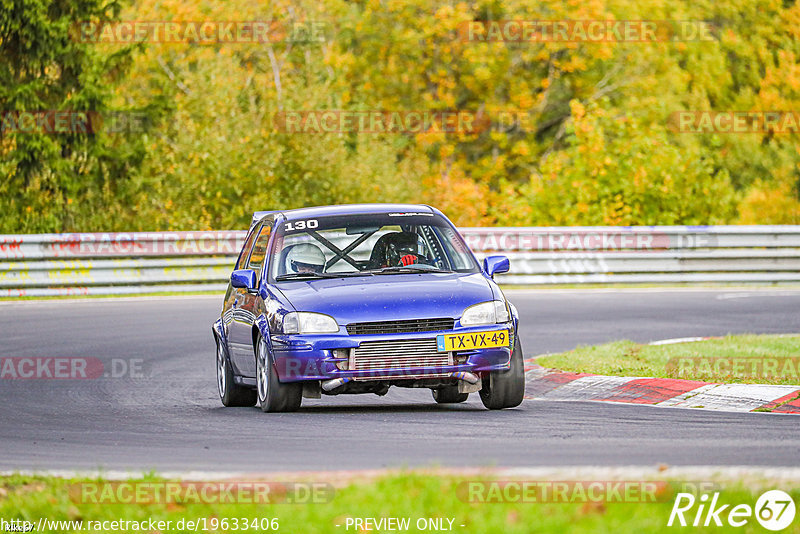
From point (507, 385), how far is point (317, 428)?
1815mm

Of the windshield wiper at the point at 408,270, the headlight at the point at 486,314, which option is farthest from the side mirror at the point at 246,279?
the headlight at the point at 486,314

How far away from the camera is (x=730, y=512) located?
650 cm

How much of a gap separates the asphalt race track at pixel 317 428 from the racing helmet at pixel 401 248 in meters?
1.21

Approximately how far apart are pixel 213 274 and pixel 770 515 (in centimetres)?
2055

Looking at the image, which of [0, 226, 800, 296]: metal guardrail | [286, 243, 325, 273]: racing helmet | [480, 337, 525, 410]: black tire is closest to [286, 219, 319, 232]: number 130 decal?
[286, 243, 325, 273]: racing helmet

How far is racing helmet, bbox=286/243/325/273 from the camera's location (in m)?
12.1

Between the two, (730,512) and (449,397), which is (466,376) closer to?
(449,397)

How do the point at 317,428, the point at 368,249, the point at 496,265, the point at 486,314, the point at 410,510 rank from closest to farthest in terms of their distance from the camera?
the point at 410,510 → the point at 317,428 → the point at 486,314 → the point at 496,265 → the point at 368,249

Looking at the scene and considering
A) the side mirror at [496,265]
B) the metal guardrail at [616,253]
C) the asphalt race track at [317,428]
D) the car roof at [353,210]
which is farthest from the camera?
Result: the metal guardrail at [616,253]

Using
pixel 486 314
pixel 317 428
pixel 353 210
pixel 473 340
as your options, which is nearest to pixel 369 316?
pixel 473 340

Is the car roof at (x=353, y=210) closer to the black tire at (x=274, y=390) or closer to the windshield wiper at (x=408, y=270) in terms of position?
the windshield wiper at (x=408, y=270)

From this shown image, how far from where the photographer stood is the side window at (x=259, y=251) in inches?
498

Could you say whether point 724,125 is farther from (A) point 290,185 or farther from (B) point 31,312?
(B) point 31,312

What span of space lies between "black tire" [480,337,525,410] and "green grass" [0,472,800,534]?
4105 millimetres
